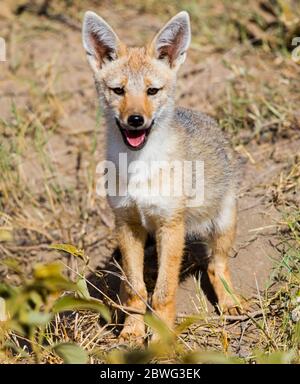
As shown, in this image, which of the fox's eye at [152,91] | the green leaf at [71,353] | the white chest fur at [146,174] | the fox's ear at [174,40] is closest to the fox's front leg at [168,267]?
the white chest fur at [146,174]

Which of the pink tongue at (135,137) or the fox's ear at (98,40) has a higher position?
the fox's ear at (98,40)

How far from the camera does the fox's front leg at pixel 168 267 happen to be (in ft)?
14.8

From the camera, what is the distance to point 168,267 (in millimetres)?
4535

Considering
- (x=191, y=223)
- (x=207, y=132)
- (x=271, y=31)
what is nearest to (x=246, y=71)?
(x=271, y=31)

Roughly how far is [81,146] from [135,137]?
110 inches

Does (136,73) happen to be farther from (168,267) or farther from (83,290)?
(83,290)

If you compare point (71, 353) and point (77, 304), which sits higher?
point (77, 304)

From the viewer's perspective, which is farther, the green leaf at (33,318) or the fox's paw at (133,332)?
the fox's paw at (133,332)

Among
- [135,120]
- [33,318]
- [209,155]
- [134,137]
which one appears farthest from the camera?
[209,155]

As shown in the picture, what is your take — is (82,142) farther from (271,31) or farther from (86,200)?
(271,31)

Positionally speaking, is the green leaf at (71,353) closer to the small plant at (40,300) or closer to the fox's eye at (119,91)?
the small plant at (40,300)

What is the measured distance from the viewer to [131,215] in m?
4.61

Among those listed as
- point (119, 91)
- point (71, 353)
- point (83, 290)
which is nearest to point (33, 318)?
point (71, 353)
